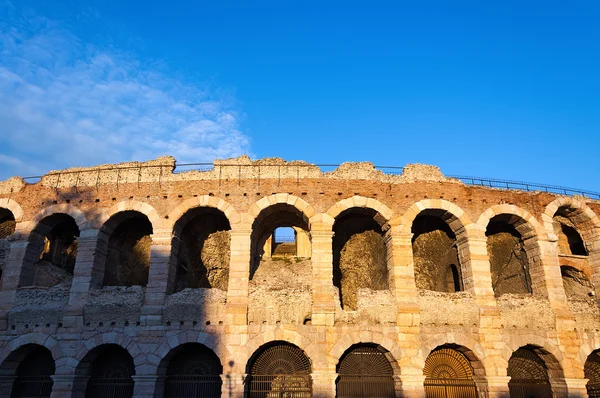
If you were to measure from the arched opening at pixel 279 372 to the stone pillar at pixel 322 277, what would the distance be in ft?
4.43

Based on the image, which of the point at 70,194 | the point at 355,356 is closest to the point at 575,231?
the point at 355,356

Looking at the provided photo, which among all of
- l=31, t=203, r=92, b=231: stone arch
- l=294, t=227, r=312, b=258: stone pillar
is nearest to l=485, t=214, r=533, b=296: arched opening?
l=294, t=227, r=312, b=258: stone pillar

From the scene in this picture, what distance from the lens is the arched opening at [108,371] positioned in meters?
14.9

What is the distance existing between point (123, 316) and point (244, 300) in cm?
379

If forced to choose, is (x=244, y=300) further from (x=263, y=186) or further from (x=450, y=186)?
(x=450, y=186)

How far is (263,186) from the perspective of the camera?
16203 mm

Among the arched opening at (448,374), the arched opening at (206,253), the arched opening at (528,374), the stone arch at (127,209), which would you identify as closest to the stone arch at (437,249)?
the arched opening at (448,374)

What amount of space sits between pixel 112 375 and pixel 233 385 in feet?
14.0

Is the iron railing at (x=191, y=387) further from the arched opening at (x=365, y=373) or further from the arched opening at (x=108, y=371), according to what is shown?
the arched opening at (x=365, y=373)

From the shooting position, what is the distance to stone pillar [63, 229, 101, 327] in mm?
14914

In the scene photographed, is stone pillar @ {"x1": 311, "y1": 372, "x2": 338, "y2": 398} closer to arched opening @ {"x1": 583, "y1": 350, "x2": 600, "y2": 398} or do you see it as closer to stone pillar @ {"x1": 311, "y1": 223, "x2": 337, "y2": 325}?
stone pillar @ {"x1": 311, "y1": 223, "x2": 337, "y2": 325}

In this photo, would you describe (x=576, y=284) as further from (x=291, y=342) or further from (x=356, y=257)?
(x=291, y=342)

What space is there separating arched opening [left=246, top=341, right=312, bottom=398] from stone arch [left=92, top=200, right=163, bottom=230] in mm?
5512

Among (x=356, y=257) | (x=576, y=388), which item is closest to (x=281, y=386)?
(x=356, y=257)
